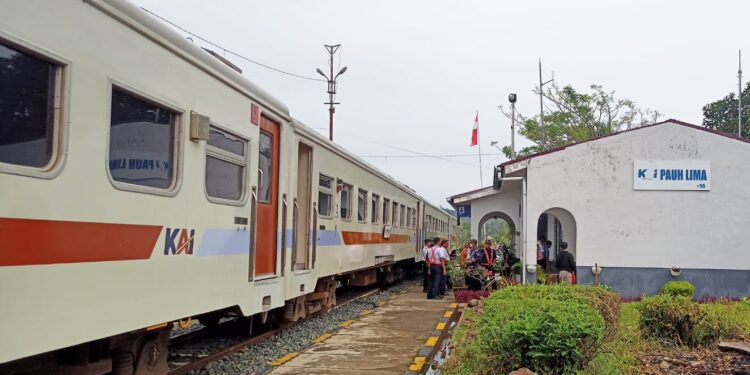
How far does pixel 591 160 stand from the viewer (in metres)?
14.0

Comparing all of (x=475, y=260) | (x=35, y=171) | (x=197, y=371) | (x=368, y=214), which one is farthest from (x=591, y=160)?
(x=35, y=171)

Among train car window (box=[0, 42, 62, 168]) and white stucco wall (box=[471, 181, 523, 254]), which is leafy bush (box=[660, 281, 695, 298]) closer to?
white stucco wall (box=[471, 181, 523, 254])

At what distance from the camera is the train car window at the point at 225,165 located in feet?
19.4

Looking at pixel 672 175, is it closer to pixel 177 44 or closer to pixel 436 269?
pixel 436 269

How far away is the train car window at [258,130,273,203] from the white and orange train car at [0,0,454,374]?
0.03 metres

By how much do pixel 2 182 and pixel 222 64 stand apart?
3.11 m

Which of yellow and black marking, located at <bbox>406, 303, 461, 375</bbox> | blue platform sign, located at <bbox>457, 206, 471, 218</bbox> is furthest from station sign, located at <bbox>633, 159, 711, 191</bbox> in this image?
blue platform sign, located at <bbox>457, 206, 471, 218</bbox>

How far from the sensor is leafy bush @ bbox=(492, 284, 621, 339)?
703cm

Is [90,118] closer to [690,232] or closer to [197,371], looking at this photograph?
[197,371]

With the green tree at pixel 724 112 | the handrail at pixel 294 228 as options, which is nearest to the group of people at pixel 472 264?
the handrail at pixel 294 228

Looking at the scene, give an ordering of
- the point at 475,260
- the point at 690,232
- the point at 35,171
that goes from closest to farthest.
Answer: the point at 35,171
the point at 690,232
the point at 475,260

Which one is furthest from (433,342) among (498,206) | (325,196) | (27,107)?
(498,206)

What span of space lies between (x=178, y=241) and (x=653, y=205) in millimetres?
11317

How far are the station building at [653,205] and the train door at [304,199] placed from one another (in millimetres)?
5961
